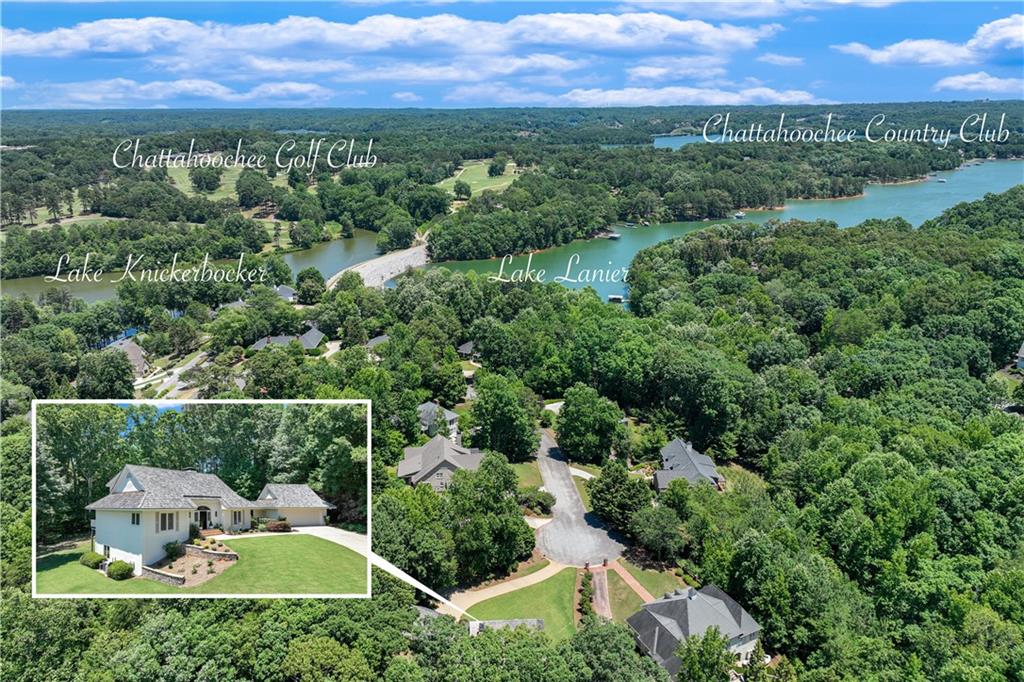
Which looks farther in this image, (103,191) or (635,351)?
(103,191)

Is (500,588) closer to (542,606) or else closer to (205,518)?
(542,606)

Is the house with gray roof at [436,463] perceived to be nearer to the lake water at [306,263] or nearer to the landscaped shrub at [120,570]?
the landscaped shrub at [120,570]

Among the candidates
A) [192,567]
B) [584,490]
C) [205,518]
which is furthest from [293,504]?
[584,490]

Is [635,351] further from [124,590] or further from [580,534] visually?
[124,590]

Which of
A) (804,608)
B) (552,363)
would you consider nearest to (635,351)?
(552,363)

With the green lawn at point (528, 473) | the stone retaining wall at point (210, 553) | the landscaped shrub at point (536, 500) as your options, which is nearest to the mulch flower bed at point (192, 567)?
the stone retaining wall at point (210, 553)
